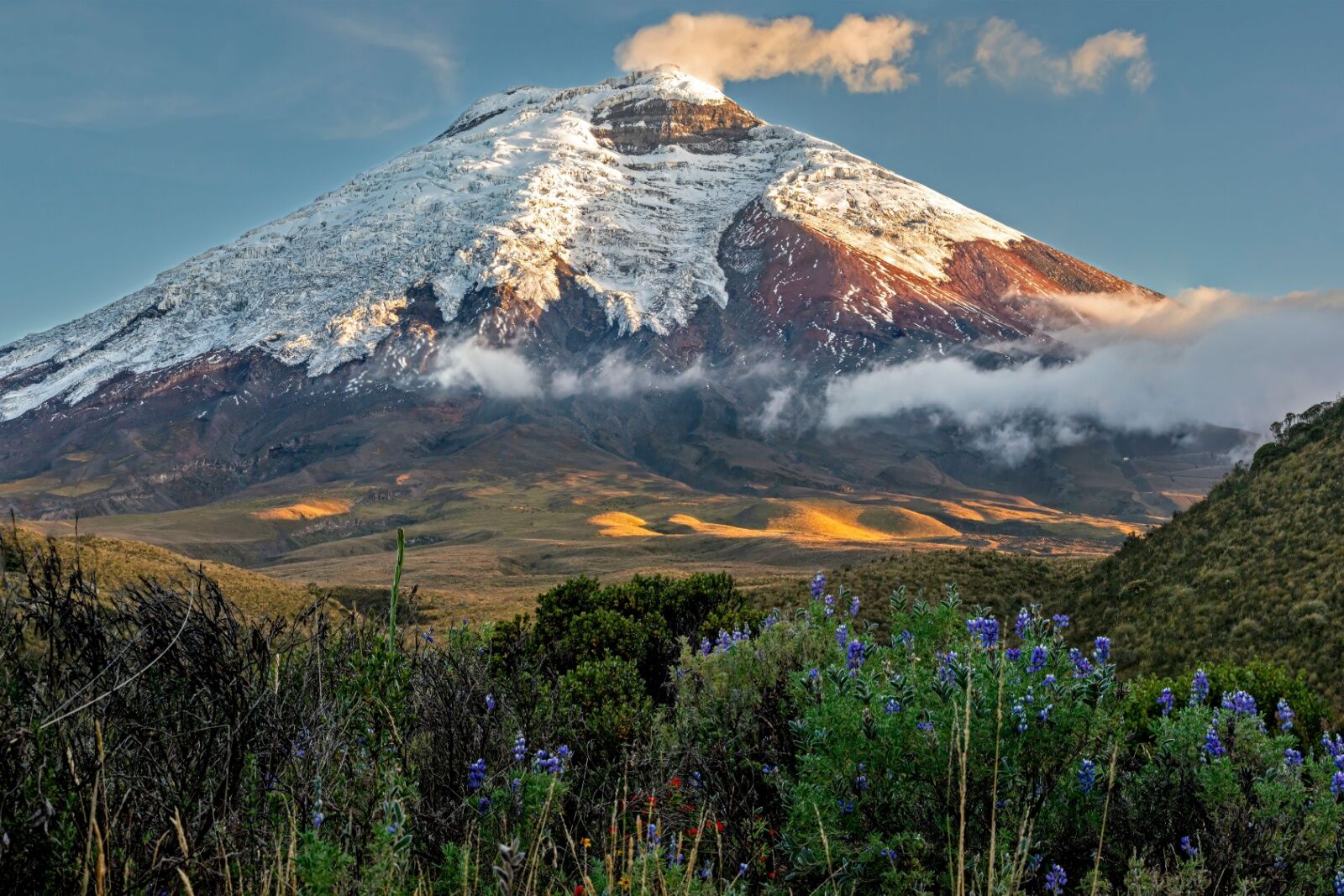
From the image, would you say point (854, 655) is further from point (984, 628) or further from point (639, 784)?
point (639, 784)

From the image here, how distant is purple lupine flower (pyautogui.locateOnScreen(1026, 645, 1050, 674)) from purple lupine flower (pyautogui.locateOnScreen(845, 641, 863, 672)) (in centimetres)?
97

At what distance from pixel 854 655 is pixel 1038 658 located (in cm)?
107

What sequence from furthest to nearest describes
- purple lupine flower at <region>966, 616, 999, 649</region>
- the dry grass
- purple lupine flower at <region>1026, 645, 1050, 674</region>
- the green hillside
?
1. the dry grass
2. the green hillside
3. purple lupine flower at <region>966, 616, 999, 649</region>
4. purple lupine flower at <region>1026, 645, 1050, 674</region>

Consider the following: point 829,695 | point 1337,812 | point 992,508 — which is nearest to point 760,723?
point 829,695

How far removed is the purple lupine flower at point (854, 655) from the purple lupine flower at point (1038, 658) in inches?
38.0

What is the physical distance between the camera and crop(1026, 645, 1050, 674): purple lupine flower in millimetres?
4782

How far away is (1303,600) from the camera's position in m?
14.4

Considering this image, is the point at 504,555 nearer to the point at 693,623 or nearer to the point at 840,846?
Answer: the point at 693,623

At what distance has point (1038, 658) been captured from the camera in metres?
4.82

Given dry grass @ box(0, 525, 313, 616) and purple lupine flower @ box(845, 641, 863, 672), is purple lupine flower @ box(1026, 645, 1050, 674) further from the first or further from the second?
dry grass @ box(0, 525, 313, 616)

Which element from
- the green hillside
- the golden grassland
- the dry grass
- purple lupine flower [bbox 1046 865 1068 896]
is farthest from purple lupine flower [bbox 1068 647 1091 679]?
the golden grassland

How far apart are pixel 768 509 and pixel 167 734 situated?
6056 inches

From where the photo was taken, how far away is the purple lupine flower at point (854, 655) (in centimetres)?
532

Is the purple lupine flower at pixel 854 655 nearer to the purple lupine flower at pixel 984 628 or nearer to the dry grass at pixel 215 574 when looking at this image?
the purple lupine flower at pixel 984 628
